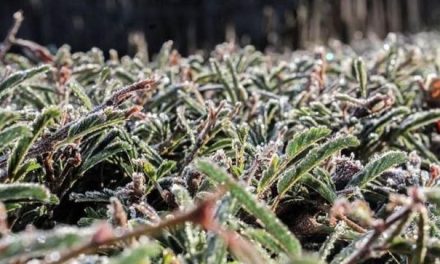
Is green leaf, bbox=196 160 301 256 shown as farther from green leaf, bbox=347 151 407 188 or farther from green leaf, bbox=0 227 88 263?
green leaf, bbox=347 151 407 188

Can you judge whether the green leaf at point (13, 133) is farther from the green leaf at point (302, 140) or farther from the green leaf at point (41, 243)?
the green leaf at point (302, 140)

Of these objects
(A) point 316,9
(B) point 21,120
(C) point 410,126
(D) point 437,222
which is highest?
(A) point 316,9

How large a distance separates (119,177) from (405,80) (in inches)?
47.0

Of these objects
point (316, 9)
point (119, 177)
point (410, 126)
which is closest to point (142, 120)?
point (119, 177)

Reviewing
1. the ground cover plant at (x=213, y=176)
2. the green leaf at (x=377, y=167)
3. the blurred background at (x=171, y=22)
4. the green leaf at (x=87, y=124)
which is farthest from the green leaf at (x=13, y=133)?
the blurred background at (x=171, y=22)

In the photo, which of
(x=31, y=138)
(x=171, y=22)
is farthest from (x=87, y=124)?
(x=171, y=22)

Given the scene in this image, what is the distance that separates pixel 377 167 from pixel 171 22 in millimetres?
4557

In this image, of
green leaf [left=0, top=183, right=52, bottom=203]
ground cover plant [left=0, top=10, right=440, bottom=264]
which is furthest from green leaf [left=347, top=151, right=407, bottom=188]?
green leaf [left=0, top=183, right=52, bottom=203]

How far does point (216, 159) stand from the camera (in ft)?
3.96

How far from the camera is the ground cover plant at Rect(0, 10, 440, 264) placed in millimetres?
856

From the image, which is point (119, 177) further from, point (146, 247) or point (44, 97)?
point (146, 247)

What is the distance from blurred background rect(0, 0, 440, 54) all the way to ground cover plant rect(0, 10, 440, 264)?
346 cm

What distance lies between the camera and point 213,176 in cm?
88

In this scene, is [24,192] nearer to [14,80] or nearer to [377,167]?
[14,80]
